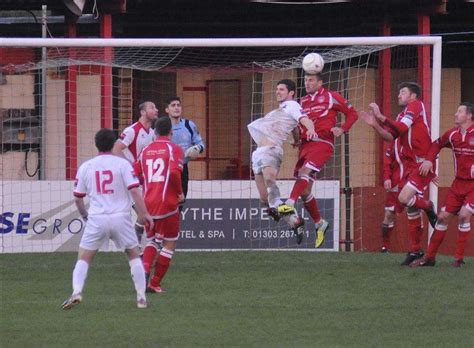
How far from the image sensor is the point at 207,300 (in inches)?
480

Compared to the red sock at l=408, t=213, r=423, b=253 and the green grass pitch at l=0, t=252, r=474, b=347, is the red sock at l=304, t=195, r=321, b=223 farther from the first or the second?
the red sock at l=408, t=213, r=423, b=253

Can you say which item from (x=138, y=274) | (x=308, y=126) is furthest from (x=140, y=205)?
(x=308, y=126)

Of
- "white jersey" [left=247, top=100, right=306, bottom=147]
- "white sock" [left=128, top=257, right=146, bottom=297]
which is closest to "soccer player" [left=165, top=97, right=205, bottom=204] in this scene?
"white jersey" [left=247, top=100, right=306, bottom=147]

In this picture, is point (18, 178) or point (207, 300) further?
point (18, 178)

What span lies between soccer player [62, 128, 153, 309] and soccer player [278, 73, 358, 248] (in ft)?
13.2

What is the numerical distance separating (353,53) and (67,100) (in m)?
5.27

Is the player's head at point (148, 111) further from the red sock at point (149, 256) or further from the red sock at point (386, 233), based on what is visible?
the red sock at point (386, 233)

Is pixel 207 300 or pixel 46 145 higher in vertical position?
pixel 46 145

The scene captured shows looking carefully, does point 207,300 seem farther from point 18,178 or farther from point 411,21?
point 411,21

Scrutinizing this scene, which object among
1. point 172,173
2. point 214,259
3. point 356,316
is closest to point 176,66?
point 214,259

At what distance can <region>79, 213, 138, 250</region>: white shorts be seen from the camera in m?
11.2

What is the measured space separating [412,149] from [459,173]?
70 centimetres

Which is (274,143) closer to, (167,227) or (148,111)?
(148,111)

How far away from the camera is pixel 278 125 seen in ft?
48.9
